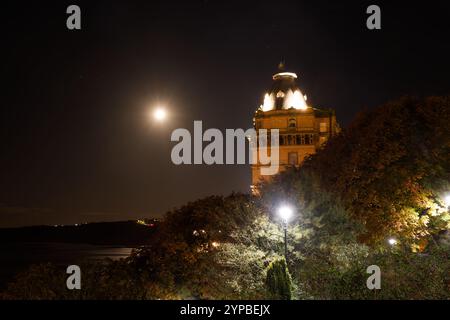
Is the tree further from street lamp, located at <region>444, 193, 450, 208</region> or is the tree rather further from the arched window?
the arched window

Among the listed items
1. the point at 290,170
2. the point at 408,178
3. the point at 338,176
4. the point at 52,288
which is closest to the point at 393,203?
the point at 408,178

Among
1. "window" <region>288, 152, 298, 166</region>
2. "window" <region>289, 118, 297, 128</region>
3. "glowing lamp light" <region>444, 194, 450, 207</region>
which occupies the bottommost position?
"glowing lamp light" <region>444, 194, 450, 207</region>

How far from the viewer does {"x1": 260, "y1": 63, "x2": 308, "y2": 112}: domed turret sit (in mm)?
102250

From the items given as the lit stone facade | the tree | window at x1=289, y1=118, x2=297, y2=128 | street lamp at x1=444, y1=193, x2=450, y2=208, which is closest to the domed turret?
the lit stone facade

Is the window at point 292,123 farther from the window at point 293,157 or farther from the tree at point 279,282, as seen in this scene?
the tree at point 279,282

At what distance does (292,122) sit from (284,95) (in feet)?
22.5

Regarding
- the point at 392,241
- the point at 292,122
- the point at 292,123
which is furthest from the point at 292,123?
the point at 392,241

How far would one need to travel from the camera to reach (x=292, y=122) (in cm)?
9931

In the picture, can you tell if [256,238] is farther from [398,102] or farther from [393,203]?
[398,102]

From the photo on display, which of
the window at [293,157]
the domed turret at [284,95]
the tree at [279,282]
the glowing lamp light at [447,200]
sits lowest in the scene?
the tree at [279,282]

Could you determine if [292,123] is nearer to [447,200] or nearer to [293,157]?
[293,157]

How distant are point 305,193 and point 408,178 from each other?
6.12 meters

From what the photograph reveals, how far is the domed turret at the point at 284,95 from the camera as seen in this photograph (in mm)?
102250

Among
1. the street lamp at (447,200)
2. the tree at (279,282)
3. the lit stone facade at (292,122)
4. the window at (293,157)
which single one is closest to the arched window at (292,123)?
the lit stone facade at (292,122)
